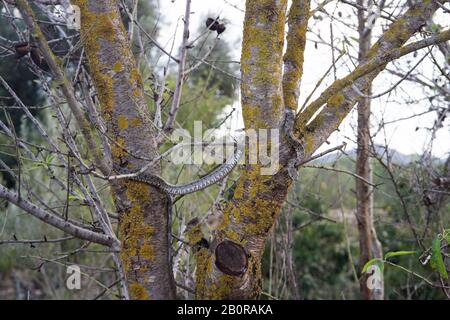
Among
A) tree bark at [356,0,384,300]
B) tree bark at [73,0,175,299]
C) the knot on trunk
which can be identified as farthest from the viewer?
tree bark at [356,0,384,300]

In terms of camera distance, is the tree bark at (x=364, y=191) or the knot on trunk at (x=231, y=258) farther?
the tree bark at (x=364, y=191)

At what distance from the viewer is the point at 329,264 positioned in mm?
7664

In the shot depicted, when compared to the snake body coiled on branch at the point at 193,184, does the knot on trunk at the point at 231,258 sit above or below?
below

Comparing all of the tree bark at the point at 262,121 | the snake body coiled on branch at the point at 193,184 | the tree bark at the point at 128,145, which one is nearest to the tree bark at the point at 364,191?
the tree bark at the point at 262,121

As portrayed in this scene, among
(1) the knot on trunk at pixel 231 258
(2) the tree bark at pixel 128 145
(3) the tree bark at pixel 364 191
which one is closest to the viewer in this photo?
(1) the knot on trunk at pixel 231 258

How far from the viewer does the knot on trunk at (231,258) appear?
154cm

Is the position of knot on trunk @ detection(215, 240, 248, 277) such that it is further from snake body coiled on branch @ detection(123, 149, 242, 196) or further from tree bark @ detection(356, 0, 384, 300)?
tree bark @ detection(356, 0, 384, 300)

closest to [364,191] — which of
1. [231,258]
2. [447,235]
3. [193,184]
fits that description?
[447,235]

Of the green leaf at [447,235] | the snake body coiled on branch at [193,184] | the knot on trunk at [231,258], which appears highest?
the snake body coiled on branch at [193,184]

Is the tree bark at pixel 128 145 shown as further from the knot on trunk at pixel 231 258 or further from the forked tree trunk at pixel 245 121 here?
the knot on trunk at pixel 231 258

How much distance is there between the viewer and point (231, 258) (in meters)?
1.55

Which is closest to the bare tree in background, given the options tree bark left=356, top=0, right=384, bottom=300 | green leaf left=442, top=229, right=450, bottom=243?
green leaf left=442, top=229, right=450, bottom=243

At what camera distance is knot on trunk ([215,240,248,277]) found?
154 centimetres

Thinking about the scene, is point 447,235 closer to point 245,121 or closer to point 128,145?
point 245,121
